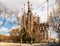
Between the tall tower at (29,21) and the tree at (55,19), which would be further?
the tree at (55,19)

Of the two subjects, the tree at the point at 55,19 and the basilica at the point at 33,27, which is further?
the tree at the point at 55,19

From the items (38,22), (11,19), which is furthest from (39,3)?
(11,19)

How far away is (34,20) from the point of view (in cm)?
683

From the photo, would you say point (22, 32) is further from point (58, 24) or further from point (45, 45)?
point (58, 24)

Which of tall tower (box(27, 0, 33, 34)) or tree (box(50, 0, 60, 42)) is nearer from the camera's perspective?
tall tower (box(27, 0, 33, 34))

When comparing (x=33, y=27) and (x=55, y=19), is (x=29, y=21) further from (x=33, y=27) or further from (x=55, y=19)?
(x=55, y=19)

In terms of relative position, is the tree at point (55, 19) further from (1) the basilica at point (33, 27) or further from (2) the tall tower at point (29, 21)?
(2) the tall tower at point (29, 21)

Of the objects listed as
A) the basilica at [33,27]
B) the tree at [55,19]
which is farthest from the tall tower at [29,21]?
the tree at [55,19]

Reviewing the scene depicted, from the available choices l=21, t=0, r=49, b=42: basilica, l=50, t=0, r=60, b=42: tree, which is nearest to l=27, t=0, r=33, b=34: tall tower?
l=21, t=0, r=49, b=42: basilica

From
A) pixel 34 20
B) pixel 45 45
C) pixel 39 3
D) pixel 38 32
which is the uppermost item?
pixel 39 3

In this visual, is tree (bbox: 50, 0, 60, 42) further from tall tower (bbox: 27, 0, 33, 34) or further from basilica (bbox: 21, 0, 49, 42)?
tall tower (bbox: 27, 0, 33, 34)

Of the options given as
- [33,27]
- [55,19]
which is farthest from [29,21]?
[55,19]

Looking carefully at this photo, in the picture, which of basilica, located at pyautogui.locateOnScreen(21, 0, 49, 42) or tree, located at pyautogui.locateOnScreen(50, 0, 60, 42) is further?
tree, located at pyautogui.locateOnScreen(50, 0, 60, 42)

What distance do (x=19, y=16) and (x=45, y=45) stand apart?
1.34 m
